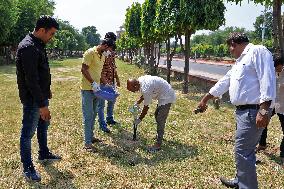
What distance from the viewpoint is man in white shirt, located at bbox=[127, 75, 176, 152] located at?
269 inches

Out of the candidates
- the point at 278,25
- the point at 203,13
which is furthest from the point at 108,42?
the point at 203,13

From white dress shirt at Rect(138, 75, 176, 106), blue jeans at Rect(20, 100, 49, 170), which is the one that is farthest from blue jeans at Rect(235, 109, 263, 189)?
blue jeans at Rect(20, 100, 49, 170)

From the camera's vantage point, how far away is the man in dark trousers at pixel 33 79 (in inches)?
206

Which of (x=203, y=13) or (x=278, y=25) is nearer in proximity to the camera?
(x=278, y=25)

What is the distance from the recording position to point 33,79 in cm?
525

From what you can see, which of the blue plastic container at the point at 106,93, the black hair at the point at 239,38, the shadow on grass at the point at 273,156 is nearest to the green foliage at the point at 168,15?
the blue plastic container at the point at 106,93

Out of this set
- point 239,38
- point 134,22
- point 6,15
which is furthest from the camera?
point 6,15

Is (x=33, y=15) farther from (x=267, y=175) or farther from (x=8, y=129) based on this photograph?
(x=267, y=175)

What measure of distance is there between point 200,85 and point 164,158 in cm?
1388

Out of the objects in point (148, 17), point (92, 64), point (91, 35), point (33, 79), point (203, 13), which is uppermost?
point (91, 35)

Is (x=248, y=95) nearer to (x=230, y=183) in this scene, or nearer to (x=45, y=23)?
(x=230, y=183)

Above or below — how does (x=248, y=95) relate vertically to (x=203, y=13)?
below

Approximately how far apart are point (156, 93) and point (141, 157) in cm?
126

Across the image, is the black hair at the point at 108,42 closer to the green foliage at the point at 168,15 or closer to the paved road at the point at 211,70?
the green foliage at the point at 168,15
